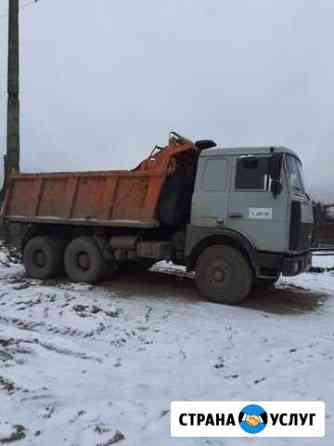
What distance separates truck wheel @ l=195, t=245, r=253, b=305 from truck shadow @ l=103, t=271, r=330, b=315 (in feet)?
0.85

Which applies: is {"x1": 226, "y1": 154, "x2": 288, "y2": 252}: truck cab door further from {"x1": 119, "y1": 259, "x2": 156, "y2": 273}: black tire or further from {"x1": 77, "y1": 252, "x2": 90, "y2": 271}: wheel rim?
{"x1": 77, "y1": 252, "x2": 90, "y2": 271}: wheel rim

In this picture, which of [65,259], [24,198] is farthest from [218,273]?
[24,198]

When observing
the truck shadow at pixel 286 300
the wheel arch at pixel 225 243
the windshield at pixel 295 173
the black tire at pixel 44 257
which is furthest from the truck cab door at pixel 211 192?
the black tire at pixel 44 257

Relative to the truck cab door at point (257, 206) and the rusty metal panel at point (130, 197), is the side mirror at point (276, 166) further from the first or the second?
the rusty metal panel at point (130, 197)

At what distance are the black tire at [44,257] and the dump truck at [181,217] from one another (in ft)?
0.07

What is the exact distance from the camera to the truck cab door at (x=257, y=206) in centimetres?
666

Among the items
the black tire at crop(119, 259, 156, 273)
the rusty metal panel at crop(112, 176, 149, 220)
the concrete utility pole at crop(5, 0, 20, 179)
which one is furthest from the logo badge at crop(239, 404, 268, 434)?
the concrete utility pole at crop(5, 0, 20, 179)

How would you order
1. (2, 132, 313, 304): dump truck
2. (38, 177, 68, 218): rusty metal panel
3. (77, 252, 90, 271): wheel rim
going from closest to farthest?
(2, 132, 313, 304): dump truck → (77, 252, 90, 271): wheel rim → (38, 177, 68, 218): rusty metal panel

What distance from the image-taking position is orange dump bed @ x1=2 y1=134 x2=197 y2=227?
298 inches

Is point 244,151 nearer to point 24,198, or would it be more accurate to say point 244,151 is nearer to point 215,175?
point 215,175

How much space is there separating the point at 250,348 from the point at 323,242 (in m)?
12.6

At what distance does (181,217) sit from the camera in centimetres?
788

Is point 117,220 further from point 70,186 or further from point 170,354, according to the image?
point 170,354

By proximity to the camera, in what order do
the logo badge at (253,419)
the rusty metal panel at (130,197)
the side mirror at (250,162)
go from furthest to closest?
1. the rusty metal panel at (130,197)
2. the side mirror at (250,162)
3. the logo badge at (253,419)
